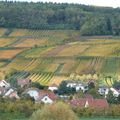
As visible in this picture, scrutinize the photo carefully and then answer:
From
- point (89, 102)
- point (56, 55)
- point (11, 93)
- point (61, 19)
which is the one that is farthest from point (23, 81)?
point (61, 19)

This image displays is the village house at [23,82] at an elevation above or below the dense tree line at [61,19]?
below

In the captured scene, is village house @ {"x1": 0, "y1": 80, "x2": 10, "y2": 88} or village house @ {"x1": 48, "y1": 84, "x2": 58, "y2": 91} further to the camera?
village house @ {"x1": 0, "y1": 80, "x2": 10, "y2": 88}

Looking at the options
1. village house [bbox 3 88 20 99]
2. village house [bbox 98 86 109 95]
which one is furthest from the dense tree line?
village house [bbox 3 88 20 99]

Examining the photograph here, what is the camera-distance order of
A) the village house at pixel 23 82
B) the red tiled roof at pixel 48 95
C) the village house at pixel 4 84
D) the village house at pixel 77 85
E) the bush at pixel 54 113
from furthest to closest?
the village house at pixel 4 84 → the village house at pixel 23 82 → the village house at pixel 77 85 → the red tiled roof at pixel 48 95 → the bush at pixel 54 113

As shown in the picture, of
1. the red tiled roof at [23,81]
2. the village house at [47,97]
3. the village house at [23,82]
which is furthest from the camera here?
the red tiled roof at [23,81]

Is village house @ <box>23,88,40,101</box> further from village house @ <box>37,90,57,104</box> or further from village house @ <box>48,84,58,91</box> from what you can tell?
village house @ <box>48,84,58,91</box>

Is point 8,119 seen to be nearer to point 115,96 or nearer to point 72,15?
point 115,96

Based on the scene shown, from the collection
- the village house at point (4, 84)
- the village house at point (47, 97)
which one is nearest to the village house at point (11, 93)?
the village house at point (47, 97)

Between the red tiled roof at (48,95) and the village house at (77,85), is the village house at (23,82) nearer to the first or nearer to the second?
the village house at (77,85)
